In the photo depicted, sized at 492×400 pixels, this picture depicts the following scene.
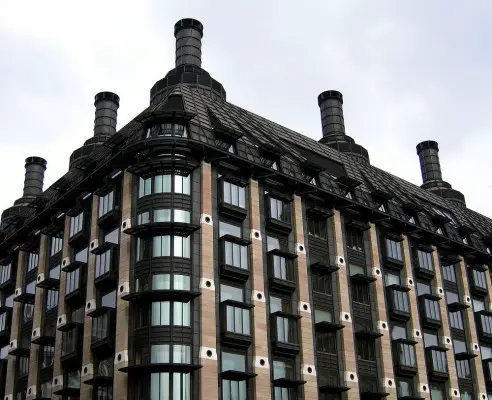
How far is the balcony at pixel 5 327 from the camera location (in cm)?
7025

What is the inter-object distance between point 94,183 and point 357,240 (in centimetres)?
2327

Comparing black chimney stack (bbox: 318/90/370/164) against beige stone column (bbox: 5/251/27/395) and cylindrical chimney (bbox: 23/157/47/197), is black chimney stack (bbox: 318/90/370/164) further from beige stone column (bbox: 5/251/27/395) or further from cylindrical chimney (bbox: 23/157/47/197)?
beige stone column (bbox: 5/251/27/395)

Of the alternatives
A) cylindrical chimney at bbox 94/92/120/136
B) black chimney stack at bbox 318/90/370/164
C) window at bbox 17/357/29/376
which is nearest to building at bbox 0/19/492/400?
window at bbox 17/357/29/376

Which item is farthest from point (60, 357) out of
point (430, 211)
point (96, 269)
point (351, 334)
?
point (430, 211)

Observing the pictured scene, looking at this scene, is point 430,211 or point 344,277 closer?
point 344,277

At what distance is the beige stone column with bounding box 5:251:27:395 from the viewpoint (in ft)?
216

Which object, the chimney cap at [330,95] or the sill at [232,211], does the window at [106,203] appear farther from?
the chimney cap at [330,95]

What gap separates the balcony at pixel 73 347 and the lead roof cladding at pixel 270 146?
1388 cm

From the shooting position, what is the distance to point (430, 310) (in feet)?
228

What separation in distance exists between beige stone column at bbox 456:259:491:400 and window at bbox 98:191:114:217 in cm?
3582

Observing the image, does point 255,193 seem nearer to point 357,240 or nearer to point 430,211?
point 357,240

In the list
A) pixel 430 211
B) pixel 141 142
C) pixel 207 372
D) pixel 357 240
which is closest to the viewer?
pixel 207 372

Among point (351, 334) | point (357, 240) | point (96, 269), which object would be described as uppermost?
point (357, 240)

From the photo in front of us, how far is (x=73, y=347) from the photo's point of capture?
57.3 m
